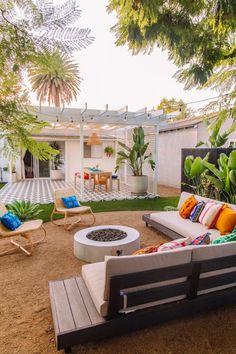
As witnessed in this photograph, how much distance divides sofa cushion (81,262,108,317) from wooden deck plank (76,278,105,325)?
70mm

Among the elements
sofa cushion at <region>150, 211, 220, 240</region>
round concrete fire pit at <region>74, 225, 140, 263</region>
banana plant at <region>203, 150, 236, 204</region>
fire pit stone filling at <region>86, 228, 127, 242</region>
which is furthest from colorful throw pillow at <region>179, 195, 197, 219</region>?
fire pit stone filling at <region>86, 228, 127, 242</region>

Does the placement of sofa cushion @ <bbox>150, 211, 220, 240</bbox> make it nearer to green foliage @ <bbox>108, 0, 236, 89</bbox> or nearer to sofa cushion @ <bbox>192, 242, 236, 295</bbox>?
sofa cushion @ <bbox>192, 242, 236, 295</bbox>

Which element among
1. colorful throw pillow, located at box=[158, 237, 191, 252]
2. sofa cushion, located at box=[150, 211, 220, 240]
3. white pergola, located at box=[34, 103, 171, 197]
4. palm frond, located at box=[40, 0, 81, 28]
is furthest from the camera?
white pergola, located at box=[34, 103, 171, 197]

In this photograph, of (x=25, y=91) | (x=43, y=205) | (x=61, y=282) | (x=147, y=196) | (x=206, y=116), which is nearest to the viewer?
(x=25, y=91)

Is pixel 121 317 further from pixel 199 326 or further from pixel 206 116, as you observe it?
pixel 206 116

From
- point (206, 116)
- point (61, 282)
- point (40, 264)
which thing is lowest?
point (40, 264)

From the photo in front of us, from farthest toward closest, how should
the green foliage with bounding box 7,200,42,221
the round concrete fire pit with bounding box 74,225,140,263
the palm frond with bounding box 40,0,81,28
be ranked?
the green foliage with bounding box 7,200,42,221 < the round concrete fire pit with bounding box 74,225,140,263 < the palm frond with bounding box 40,0,81,28

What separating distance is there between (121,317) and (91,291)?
0.43 m

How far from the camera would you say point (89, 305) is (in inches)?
95.3

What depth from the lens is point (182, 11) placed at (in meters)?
1.99

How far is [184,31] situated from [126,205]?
6864mm

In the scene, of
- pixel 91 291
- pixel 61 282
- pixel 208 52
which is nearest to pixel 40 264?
pixel 61 282

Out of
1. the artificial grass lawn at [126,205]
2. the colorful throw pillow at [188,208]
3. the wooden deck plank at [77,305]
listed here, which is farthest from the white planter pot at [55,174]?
the wooden deck plank at [77,305]

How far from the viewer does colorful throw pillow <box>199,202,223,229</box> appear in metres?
4.37
